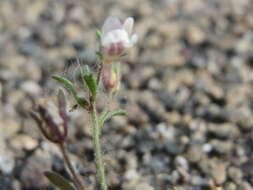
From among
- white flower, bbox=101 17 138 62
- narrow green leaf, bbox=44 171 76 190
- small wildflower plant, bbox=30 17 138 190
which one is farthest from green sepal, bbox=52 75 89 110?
narrow green leaf, bbox=44 171 76 190

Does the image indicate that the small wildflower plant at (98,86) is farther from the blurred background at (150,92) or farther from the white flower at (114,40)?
the blurred background at (150,92)

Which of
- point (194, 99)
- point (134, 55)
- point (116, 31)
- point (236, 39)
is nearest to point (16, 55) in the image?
point (134, 55)

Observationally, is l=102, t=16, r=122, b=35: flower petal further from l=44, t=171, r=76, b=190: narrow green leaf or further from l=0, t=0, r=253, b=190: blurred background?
l=44, t=171, r=76, b=190: narrow green leaf

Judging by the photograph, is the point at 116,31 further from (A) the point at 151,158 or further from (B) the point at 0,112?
(B) the point at 0,112

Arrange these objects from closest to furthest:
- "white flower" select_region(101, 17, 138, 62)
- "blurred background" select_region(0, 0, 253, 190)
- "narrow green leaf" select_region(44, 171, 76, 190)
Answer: "white flower" select_region(101, 17, 138, 62) < "narrow green leaf" select_region(44, 171, 76, 190) < "blurred background" select_region(0, 0, 253, 190)

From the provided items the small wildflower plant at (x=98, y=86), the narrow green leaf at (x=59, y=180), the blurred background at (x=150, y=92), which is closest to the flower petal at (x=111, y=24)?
the small wildflower plant at (x=98, y=86)

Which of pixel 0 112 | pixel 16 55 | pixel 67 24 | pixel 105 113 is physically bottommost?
pixel 105 113
